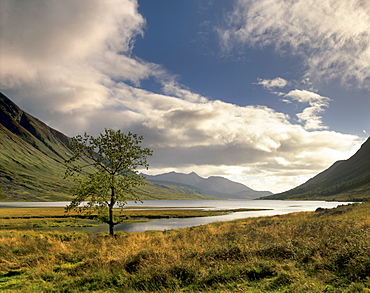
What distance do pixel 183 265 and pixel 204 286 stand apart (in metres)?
1.80

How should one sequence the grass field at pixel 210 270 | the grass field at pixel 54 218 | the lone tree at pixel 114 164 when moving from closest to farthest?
the grass field at pixel 210 270, the lone tree at pixel 114 164, the grass field at pixel 54 218

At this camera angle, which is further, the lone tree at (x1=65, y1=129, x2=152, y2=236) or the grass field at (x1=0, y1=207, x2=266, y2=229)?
the grass field at (x1=0, y1=207, x2=266, y2=229)

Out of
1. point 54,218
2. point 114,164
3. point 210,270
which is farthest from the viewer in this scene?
point 54,218

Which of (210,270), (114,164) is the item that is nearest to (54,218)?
(114,164)

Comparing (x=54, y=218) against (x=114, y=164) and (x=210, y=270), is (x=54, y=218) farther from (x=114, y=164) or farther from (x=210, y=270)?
(x=210, y=270)

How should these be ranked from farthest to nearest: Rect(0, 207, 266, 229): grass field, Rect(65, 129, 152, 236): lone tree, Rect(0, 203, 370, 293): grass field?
1. Rect(0, 207, 266, 229): grass field
2. Rect(65, 129, 152, 236): lone tree
3. Rect(0, 203, 370, 293): grass field

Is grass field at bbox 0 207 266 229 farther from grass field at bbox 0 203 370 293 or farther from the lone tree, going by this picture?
grass field at bbox 0 203 370 293

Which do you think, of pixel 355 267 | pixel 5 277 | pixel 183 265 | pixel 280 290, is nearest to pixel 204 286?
pixel 183 265

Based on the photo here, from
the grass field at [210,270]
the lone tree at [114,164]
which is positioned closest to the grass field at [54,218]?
the lone tree at [114,164]

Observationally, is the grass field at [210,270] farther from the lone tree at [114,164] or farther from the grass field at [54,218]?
the grass field at [54,218]

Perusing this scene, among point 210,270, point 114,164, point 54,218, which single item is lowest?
point 54,218

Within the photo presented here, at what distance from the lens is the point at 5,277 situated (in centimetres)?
1246

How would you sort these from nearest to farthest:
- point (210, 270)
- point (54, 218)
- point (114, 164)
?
point (210, 270) < point (114, 164) < point (54, 218)

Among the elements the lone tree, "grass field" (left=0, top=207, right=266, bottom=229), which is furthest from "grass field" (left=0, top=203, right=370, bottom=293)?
"grass field" (left=0, top=207, right=266, bottom=229)
